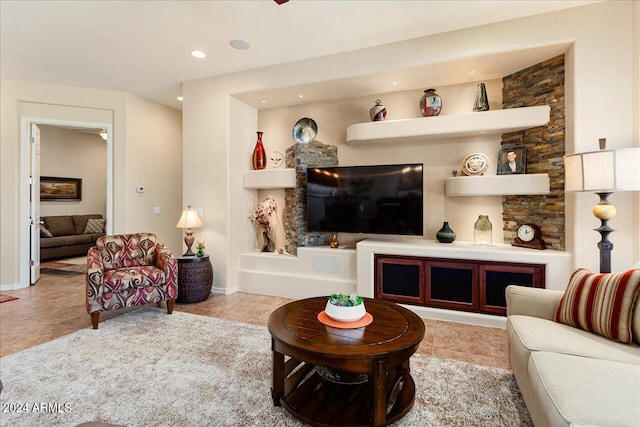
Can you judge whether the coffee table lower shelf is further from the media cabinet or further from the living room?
the living room

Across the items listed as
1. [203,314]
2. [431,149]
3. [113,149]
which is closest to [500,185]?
[431,149]

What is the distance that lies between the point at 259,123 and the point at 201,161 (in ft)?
3.69

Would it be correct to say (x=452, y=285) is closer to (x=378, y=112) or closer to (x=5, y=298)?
(x=378, y=112)

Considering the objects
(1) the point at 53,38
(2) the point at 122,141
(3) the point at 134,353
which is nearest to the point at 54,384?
(3) the point at 134,353

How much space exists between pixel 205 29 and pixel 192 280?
2844mm

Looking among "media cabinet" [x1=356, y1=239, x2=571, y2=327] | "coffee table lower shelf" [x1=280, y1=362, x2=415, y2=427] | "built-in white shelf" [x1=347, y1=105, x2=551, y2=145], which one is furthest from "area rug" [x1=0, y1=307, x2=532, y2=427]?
"built-in white shelf" [x1=347, y1=105, x2=551, y2=145]

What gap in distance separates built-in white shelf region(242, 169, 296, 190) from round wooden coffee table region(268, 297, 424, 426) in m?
2.36

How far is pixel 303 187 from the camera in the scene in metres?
4.34

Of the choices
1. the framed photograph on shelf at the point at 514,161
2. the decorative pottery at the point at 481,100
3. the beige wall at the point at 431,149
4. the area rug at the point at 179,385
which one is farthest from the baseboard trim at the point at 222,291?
the decorative pottery at the point at 481,100

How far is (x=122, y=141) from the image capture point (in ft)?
16.1

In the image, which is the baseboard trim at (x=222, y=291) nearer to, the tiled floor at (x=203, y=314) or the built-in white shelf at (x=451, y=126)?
the tiled floor at (x=203, y=314)

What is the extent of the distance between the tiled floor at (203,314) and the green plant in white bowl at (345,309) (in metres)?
1.07

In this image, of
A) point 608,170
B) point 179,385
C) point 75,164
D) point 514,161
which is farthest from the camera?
point 75,164

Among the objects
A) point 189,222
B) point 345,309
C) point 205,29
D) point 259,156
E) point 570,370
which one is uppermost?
point 205,29
